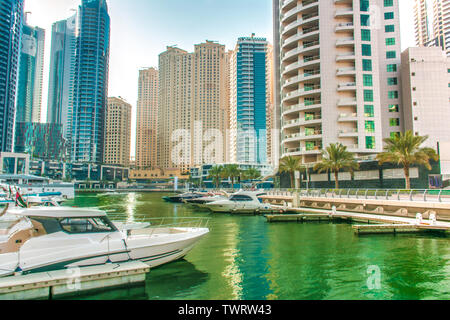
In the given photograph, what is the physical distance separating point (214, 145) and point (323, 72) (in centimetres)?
13652

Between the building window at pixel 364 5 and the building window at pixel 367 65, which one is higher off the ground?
the building window at pixel 364 5

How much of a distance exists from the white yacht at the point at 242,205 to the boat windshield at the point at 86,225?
27182mm

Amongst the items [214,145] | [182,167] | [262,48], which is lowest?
[182,167]

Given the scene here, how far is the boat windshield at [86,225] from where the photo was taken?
1105 centimetres

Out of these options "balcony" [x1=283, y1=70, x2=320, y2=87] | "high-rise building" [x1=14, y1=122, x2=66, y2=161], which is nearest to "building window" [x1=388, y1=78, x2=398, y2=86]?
"balcony" [x1=283, y1=70, x2=320, y2=87]

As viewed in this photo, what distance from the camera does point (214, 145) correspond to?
190750mm

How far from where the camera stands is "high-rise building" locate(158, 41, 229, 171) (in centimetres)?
19062

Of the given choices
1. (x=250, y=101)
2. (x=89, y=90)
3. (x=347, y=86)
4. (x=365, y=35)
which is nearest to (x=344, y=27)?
(x=365, y=35)

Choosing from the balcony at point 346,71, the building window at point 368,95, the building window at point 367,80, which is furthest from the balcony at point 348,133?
the balcony at point 346,71

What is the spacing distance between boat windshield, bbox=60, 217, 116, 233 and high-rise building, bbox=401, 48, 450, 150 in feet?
194

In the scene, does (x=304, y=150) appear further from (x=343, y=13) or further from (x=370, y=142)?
(x=343, y=13)

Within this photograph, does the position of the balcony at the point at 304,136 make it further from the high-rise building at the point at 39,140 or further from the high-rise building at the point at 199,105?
the high-rise building at the point at 39,140

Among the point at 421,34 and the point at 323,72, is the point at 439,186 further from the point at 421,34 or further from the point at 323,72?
the point at 421,34
